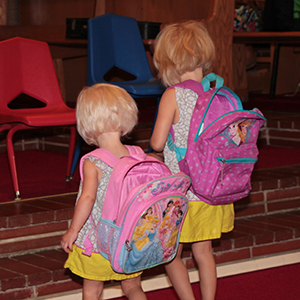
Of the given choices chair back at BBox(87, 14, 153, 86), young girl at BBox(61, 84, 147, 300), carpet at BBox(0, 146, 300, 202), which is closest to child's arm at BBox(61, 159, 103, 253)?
young girl at BBox(61, 84, 147, 300)

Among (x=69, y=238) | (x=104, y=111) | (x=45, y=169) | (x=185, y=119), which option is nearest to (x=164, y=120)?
(x=185, y=119)

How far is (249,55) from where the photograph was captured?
657cm

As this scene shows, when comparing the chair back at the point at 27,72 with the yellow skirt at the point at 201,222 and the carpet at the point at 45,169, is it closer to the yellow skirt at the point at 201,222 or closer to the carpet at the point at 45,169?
the carpet at the point at 45,169

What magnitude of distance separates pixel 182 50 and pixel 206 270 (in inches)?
33.6

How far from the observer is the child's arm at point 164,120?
1874 millimetres

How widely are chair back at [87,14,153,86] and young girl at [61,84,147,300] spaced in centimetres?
179

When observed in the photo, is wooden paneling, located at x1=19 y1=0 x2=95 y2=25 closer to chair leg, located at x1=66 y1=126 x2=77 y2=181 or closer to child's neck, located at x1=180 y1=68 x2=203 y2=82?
chair leg, located at x1=66 y1=126 x2=77 y2=181

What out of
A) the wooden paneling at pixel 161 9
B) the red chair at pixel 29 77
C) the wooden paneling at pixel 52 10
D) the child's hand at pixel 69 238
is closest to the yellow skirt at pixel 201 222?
the child's hand at pixel 69 238

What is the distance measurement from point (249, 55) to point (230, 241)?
4310 mm

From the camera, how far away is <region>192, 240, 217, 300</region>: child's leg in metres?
1.98

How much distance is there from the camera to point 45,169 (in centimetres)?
362

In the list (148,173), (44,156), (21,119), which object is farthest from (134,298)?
(44,156)

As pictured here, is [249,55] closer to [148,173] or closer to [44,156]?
[44,156]

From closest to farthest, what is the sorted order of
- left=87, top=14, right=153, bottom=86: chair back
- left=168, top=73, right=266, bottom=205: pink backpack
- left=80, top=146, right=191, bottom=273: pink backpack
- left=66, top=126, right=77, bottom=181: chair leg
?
left=80, top=146, right=191, bottom=273: pink backpack < left=168, top=73, right=266, bottom=205: pink backpack < left=66, top=126, right=77, bottom=181: chair leg < left=87, top=14, right=153, bottom=86: chair back
